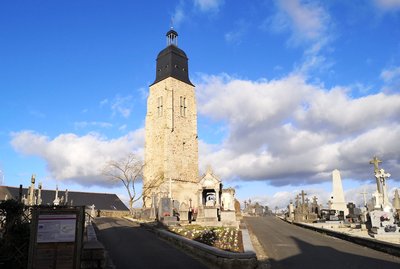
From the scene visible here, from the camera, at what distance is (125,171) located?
172 feet

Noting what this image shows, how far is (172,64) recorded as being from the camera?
208 ft

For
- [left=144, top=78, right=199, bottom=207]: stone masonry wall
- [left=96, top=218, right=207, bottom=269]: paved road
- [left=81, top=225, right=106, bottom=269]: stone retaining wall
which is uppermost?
[left=144, top=78, right=199, bottom=207]: stone masonry wall

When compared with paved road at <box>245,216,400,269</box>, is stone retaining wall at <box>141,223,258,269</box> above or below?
above

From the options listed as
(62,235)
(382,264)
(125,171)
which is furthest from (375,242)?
(125,171)

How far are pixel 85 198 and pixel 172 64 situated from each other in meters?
28.7

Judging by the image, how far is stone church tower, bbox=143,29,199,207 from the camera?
55969 mm

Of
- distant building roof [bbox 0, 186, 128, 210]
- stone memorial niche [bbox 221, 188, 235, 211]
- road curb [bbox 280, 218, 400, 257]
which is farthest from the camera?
distant building roof [bbox 0, 186, 128, 210]

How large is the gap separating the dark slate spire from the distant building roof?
933 inches

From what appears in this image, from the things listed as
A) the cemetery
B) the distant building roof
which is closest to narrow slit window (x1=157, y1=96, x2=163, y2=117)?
the distant building roof

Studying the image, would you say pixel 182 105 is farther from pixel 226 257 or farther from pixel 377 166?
→ pixel 226 257

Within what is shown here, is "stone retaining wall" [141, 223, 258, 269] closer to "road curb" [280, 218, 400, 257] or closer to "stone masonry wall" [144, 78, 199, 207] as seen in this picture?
"road curb" [280, 218, 400, 257]

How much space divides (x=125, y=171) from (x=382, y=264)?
4522 cm

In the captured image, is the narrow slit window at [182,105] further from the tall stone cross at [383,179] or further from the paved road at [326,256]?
the paved road at [326,256]

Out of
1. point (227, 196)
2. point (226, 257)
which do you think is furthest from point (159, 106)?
point (226, 257)
